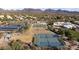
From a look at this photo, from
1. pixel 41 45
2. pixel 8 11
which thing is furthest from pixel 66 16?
pixel 8 11

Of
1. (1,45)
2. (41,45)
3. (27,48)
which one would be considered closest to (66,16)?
(41,45)

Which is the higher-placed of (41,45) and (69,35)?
(69,35)
